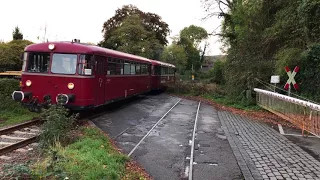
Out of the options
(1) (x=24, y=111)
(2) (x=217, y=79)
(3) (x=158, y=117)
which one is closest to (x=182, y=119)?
(3) (x=158, y=117)

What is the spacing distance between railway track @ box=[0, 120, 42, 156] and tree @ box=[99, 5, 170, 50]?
3518cm

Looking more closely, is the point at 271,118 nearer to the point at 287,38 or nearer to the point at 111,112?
the point at 287,38

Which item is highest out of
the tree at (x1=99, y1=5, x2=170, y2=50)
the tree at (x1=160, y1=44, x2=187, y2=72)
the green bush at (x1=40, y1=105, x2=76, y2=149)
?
the tree at (x1=99, y1=5, x2=170, y2=50)

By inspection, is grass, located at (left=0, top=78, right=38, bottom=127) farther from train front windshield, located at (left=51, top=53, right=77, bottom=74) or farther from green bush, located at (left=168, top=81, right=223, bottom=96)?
green bush, located at (left=168, top=81, right=223, bottom=96)

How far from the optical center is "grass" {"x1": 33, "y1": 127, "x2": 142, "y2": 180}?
18.3ft

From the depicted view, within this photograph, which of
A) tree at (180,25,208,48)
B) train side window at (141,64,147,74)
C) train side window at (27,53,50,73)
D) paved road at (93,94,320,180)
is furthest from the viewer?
tree at (180,25,208,48)

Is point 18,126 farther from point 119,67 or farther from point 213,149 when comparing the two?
point 119,67

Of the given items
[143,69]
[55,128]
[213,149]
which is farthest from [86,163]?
[143,69]

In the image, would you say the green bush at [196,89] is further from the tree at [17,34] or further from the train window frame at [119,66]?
the tree at [17,34]

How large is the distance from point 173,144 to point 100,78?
16.0ft

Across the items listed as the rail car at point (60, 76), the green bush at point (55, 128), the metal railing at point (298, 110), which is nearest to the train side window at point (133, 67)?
the rail car at point (60, 76)

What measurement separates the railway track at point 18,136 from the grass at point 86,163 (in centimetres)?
127

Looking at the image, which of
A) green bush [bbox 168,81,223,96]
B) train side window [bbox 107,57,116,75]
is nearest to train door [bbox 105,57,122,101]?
train side window [bbox 107,57,116,75]

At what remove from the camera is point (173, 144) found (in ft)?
31.2
